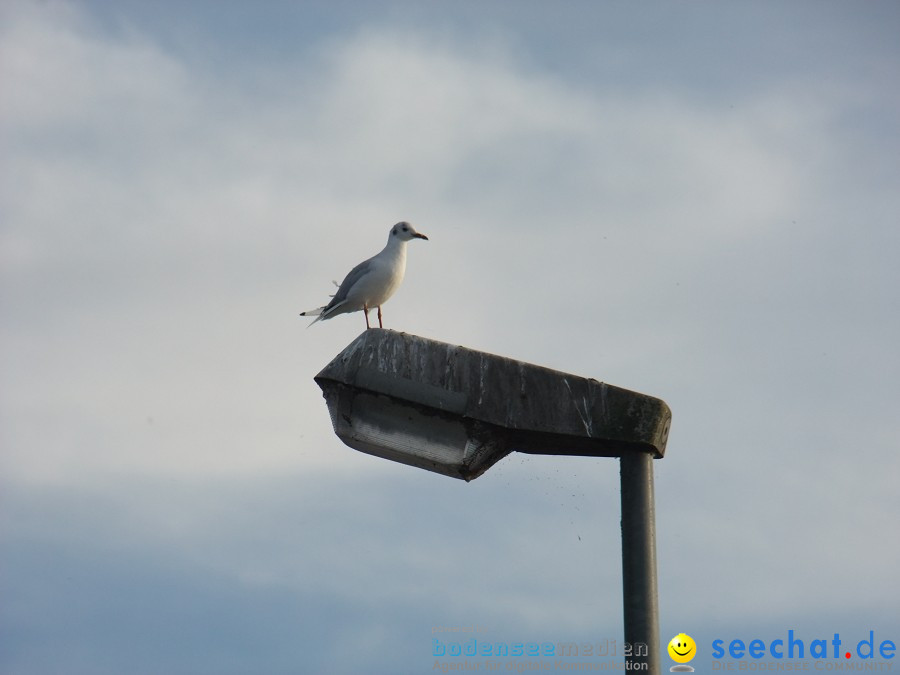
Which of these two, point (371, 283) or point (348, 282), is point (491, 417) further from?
point (348, 282)

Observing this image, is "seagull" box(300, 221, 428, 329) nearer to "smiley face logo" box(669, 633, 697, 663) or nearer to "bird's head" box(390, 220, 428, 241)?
"bird's head" box(390, 220, 428, 241)

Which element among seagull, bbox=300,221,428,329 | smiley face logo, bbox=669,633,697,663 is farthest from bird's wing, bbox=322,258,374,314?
smiley face logo, bbox=669,633,697,663

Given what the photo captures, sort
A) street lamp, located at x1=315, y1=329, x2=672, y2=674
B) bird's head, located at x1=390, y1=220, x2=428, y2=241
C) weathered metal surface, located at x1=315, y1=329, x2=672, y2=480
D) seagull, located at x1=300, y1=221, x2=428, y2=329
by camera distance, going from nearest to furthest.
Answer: street lamp, located at x1=315, y1=329, x2=672, y2=674 → weathered metal surface, located at x1=315, y1=329, x2=672, y2=480 → seagull, located at x1=300, y1=221, x2=428, y2=329 → bird's head, located at x1=390, y1=220, x2=428, y2=241

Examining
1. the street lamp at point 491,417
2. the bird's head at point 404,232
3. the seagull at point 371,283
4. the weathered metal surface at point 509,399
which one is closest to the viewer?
the street lamp at point 491,417

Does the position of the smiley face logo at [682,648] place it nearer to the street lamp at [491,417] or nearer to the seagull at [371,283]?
the street lamp at [491,417]

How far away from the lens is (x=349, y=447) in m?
4.64

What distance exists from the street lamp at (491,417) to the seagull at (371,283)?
5937 millimetres

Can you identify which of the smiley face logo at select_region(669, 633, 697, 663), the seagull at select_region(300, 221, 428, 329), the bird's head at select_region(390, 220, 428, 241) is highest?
the bird's head at select_region(390, 220, 428, 241)

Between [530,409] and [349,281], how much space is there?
6.76 m

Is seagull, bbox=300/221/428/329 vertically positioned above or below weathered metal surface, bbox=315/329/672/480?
above

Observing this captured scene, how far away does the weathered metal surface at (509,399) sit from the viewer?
4078 millimetres

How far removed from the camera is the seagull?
34.4 ft

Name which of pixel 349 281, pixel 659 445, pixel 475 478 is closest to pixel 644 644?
pixel 659 445

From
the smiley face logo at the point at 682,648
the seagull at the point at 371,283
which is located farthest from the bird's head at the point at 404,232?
the smiley face logo at the point at 682,648
